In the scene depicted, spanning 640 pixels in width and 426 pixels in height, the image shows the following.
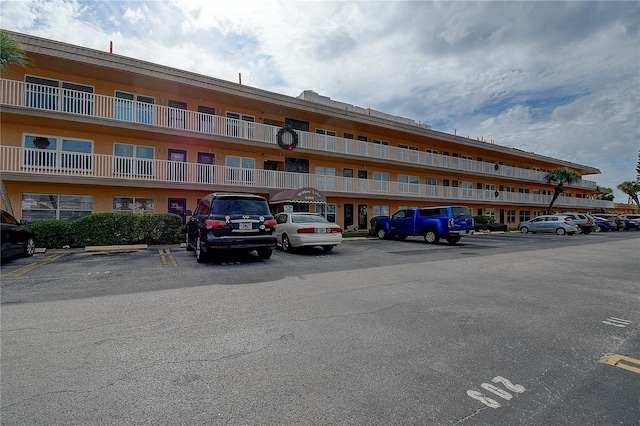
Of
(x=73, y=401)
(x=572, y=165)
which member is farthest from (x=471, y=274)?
(x=572, y=165)

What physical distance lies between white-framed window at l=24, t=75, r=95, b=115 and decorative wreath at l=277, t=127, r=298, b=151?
9294mm

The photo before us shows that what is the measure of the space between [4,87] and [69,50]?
2975mm

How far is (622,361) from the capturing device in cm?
318

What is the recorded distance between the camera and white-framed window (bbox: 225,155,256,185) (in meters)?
17.7

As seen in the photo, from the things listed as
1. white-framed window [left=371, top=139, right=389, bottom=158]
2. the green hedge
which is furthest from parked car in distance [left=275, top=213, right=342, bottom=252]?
white-framed window [left=371, top=139, right=389, bottom=158]

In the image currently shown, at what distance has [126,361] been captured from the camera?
3072 millimetres

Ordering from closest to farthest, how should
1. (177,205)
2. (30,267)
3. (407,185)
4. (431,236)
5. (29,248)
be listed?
(30,267) < (29,248) < (431,236) < (177,205) < (407,185)

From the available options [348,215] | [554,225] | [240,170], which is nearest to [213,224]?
[240,170]

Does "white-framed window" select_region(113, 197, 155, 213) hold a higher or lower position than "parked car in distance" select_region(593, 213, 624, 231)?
higher

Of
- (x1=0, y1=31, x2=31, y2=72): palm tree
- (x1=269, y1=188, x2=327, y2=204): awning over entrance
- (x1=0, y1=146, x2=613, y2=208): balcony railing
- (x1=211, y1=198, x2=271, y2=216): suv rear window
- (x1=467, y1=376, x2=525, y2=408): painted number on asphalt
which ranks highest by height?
(x1=0, y1=31, x2=31, y2=72): palm tree

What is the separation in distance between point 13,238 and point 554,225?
31407 millimetres

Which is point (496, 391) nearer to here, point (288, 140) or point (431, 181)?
point (288, 140)

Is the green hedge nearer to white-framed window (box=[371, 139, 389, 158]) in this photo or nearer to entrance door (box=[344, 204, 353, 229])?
entrance door (box=[344, 204, 353, 229])

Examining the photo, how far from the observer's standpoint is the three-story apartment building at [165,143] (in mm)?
13984
